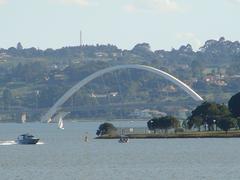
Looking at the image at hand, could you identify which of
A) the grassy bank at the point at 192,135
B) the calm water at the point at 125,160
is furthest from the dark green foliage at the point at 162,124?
the calm water at the point at 125,160

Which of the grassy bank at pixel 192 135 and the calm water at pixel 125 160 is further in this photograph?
the grassy bank at pixel 192 135

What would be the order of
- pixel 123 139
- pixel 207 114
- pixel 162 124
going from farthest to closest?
pixel 207 114
pixel 162 124
pixel 123 139

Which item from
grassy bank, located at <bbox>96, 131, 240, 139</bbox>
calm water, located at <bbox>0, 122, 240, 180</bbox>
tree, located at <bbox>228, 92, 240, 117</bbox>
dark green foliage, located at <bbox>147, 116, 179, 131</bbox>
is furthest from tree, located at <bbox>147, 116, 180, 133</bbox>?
calm water, located at <bbox>0, 122, 240, 180</bbox>

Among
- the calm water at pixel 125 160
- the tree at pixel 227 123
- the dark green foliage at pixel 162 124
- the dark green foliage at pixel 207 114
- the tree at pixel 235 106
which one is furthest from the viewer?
the dark green foliage at pixel 162 124

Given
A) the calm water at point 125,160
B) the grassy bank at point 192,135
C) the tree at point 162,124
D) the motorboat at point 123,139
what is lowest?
the calm water at point 125,160

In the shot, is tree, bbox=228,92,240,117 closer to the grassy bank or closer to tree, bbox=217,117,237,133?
the grassy bank

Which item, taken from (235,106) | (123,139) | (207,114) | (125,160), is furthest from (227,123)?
(125,160)

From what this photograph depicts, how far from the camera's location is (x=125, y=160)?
7525 centimetres

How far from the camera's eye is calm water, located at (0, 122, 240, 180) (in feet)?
204

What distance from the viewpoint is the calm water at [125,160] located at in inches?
2450

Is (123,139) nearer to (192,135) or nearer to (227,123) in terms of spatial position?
(192,135)

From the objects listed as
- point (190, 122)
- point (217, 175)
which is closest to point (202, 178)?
point (217, 175)

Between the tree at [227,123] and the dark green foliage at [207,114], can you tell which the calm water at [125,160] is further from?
the dark green foliage at [207,114]

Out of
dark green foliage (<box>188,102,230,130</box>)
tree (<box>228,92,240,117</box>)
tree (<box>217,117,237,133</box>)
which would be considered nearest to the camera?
tree (<box>217,117,237,133</box>)
